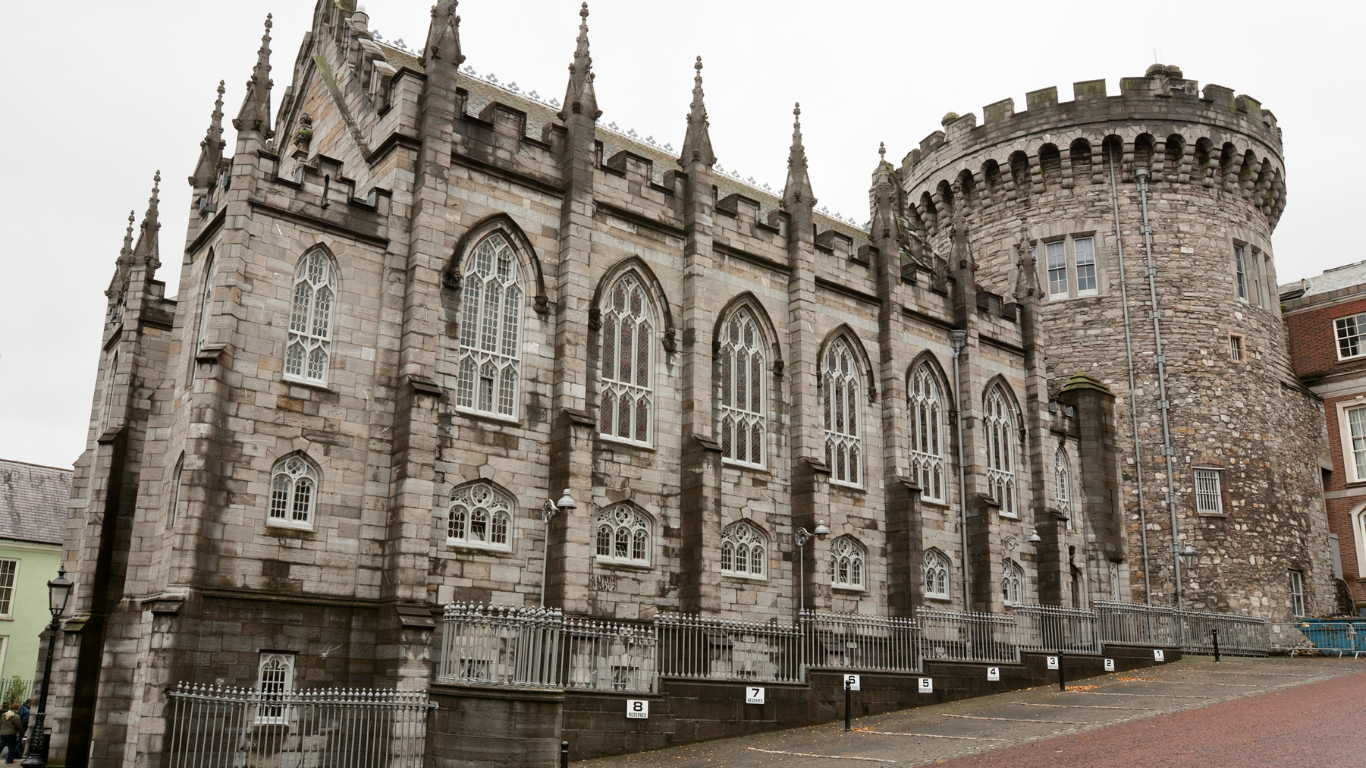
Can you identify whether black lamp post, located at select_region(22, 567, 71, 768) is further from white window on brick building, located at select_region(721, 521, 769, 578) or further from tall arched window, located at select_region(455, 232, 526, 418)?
white window on brick building, located at select_region(721, 521, 769, 578)

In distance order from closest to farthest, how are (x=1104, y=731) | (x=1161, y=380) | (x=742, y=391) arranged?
(x=1104, y=731), (x=742, y=391), (x=1161, y=380)

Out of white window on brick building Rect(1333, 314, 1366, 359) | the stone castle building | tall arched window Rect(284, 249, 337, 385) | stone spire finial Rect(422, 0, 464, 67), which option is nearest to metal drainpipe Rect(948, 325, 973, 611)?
the stone castle building

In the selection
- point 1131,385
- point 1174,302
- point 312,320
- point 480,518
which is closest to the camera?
point 312,320

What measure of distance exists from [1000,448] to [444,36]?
2065 cm

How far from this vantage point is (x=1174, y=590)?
1414 inches

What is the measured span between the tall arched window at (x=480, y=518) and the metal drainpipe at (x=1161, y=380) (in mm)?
24473

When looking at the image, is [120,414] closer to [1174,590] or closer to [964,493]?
[964,493]

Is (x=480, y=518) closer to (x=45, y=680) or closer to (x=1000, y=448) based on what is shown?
(x=45, y=680)

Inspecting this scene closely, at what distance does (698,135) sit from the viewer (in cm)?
2666

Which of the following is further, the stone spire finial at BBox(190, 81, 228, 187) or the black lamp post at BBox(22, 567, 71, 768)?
the stone spire finial at BBox(190, 81, 228, 187)

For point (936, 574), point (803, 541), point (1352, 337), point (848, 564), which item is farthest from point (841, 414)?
point (1352, 337)

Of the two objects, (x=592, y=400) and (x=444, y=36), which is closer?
(x=444, y=36)

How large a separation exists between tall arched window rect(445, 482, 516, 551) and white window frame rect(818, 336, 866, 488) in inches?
384

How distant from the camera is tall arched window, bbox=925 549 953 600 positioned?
1169 inches
